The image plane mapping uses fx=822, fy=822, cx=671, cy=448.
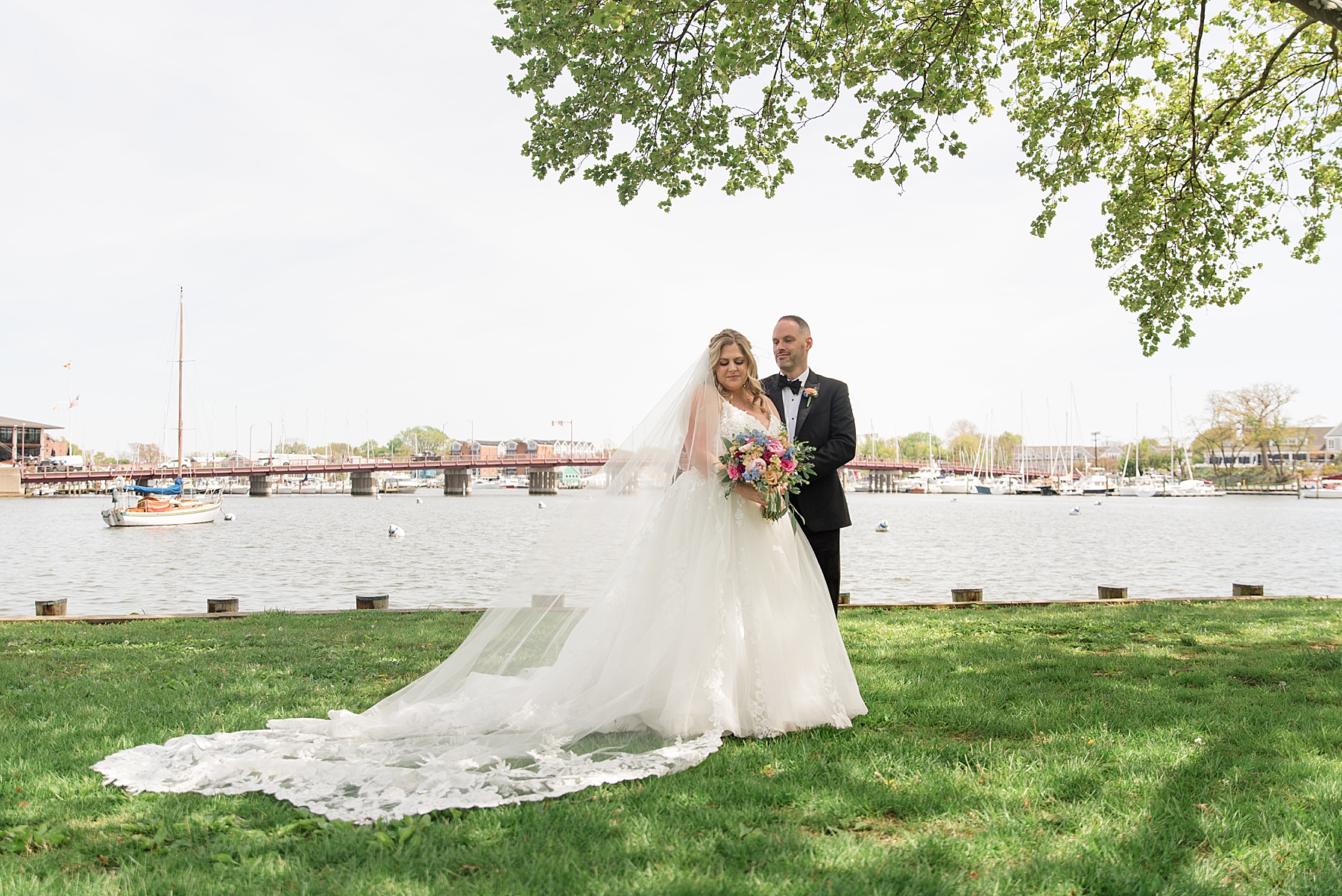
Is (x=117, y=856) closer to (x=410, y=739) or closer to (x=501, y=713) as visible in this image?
(x=410, y=739)

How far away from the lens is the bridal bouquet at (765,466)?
5.09 meters

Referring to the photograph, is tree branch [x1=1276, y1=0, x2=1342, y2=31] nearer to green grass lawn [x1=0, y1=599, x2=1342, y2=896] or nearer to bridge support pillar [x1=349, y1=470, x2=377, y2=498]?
green grass lawn [x1=0, y1=599, x2=1342, y2=896]

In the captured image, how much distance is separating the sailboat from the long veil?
177ft

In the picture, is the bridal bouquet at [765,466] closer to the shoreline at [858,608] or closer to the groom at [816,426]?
the groom at [816,426]

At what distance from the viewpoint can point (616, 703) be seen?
15.3 feet

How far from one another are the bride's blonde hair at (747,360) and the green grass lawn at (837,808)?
217 cm

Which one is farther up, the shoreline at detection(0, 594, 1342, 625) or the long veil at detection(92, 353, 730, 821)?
the long veil at detection(92, 353, 730, 821)

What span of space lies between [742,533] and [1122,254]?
836 cm

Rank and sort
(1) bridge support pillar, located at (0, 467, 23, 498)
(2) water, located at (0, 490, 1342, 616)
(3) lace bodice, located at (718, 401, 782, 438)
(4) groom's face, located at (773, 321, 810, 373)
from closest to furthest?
(3) lace bodice, located at (718, 401, 782, 438), (4) groom's face, located at (773, 321, 810, 373), (2) water, located at (0, 490, 1342, 616), (1) bridge support pillar, located at (0, 467, 23, 498)

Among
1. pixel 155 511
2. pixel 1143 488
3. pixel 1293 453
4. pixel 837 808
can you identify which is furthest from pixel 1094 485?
pixel 837 808

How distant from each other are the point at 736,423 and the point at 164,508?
→ 183 feet

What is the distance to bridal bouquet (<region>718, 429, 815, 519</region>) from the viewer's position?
5.09 metres

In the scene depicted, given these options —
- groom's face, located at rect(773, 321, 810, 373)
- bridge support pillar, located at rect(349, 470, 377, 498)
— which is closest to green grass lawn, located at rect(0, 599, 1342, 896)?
groom's face, located at rect(773, 321, 810, 373)

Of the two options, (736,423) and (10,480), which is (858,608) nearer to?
(736,423)
